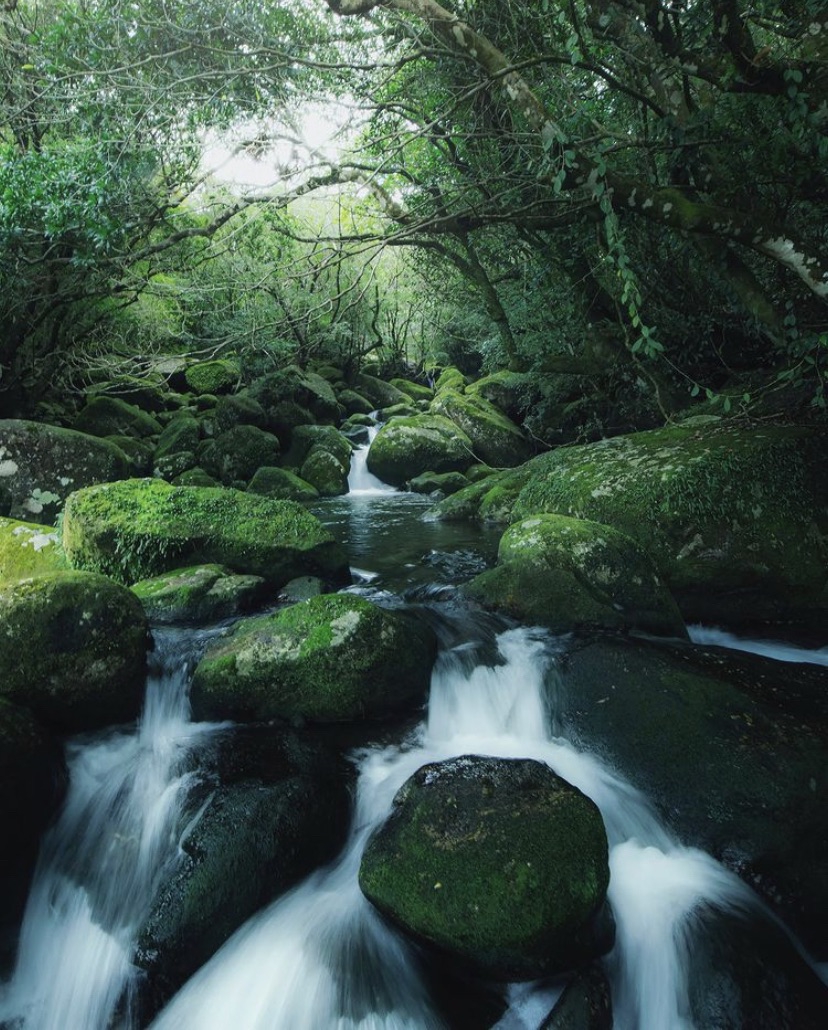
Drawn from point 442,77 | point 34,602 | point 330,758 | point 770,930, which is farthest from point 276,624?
point 442,77

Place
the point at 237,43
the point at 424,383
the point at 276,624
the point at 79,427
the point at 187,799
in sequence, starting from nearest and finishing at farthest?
the point at 187,799 < the point at 276,624 < the point at 237,43 < the point at 79,427 < the point at 424,383

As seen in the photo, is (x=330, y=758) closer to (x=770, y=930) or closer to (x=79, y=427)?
(x=770, y=930)

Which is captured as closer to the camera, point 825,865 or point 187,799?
point 825,865

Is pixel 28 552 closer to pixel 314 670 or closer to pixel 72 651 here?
pixel 72 651

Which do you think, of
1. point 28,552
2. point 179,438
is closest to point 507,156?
point 28,552

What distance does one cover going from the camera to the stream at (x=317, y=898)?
8.36 feet

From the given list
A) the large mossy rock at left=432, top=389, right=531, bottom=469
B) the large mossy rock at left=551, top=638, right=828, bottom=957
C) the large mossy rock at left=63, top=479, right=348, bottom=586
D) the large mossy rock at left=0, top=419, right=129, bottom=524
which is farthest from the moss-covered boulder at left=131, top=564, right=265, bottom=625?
the large mossy rock at left=432, top=389, right=531, bottom=469

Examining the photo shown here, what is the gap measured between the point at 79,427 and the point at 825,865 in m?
15.6

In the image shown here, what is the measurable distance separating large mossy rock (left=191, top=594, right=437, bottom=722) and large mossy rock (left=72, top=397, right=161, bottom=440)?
11928 millimetres

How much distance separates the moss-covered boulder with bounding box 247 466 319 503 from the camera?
40.1ft

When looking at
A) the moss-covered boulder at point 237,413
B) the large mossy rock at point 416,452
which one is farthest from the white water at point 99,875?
the moss-covered boulder at point 237,413

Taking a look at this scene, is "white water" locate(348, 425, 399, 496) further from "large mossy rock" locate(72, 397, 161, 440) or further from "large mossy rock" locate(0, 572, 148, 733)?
"large mossy rock" locate(0, 572, 148, 733)

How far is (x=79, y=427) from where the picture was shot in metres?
13.9

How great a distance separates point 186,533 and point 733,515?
5.53 metres
